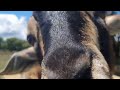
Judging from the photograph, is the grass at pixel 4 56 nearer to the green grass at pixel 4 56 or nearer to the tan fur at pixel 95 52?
the green grass at pixel 4 56

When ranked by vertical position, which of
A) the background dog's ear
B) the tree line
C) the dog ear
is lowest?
the background dog's ear

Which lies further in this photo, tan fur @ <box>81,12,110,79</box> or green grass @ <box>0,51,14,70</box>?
green grass @ <box>0,51,14,70</box>

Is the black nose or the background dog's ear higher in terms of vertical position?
the black nose

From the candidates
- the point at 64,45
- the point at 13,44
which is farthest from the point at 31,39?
the point at 64,45

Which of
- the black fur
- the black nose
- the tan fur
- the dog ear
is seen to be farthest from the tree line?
the dog ear

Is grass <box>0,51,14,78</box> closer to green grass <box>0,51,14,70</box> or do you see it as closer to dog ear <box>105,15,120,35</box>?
green grass <box>0,51,14,70</box>

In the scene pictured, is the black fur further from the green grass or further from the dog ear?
the green grass

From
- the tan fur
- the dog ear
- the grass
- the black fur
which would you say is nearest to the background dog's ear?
the grass
